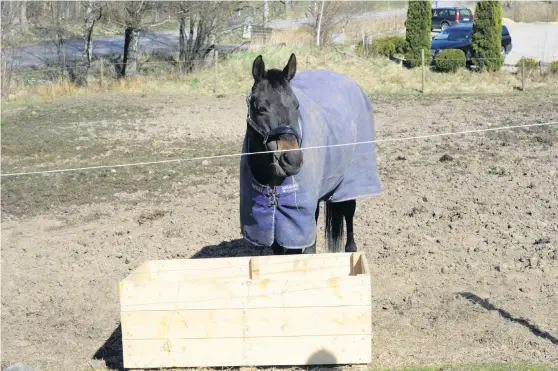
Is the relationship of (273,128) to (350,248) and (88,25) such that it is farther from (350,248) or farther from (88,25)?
(88,25)

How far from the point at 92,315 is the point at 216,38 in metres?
20.1

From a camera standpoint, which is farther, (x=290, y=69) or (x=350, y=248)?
(x=350, y=248)

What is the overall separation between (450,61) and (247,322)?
17.1 m

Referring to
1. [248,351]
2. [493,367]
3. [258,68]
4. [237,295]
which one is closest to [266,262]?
[237,295]

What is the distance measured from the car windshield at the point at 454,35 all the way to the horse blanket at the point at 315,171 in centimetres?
1816

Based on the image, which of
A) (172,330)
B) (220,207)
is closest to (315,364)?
(172,330)

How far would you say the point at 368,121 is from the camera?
258 inches

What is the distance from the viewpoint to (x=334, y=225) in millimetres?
6488

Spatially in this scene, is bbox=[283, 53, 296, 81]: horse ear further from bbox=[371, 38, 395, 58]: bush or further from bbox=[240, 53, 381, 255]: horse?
bbox=[371, 38, 395, 58]: bush

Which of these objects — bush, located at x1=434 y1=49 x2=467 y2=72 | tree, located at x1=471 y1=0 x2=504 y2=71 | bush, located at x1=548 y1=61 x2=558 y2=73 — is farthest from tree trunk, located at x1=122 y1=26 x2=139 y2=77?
bush, located at x1=548 y1=61 x2=558 y2=73

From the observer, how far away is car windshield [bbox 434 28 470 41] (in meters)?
23.5

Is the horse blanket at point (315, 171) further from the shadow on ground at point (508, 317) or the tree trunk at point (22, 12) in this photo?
the tree trunk at point (22, 12)

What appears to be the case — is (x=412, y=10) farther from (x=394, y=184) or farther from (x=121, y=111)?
(x=394, y=184)

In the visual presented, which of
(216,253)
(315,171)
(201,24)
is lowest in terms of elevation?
(216,253)
